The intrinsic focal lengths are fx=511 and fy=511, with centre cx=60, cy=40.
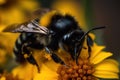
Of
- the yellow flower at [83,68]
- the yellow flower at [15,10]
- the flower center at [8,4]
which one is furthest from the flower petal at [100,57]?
the flower center at [8,4]

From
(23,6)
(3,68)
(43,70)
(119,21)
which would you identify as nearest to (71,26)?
(43,70)

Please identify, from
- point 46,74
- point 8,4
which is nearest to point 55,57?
point 46,74

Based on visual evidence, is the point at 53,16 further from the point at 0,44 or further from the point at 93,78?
the point at 0,44

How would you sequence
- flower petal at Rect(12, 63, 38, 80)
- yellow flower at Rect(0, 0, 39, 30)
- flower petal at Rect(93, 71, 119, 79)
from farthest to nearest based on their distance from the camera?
yellow flower at Rect(0, 0, 39, 30)
flower petal at Rect(12, 63, 38, 80)
flower petal at Rect(93, 71, 119, 79)

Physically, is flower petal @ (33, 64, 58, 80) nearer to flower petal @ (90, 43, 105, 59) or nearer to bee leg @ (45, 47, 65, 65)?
bee leg @ (45, 47, 65, 65)

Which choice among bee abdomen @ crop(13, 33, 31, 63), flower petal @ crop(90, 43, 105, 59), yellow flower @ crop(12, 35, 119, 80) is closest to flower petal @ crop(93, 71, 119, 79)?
yellow flower @ crop(12, 35, 119, 80)

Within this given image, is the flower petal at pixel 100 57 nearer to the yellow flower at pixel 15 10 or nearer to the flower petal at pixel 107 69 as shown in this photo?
the flower petal at pixel 107 69
